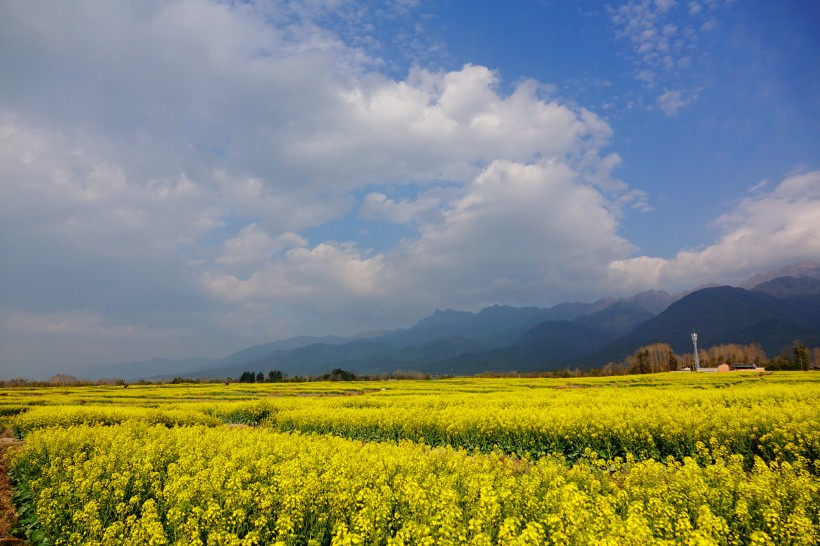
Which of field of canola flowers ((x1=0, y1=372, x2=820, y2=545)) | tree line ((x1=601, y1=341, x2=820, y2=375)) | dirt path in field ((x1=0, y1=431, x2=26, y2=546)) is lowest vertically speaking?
tree line ((x1=601, y1=341, x2=820, y2=375))

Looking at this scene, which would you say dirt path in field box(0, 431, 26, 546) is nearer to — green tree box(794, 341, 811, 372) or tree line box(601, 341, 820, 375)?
tree line box(601, 341, 820, 375)

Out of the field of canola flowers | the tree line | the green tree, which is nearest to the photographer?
the field of canola flowers

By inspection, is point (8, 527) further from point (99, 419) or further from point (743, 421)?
point (743, 421)

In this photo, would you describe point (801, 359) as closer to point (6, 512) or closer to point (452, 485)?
point (452, 485)

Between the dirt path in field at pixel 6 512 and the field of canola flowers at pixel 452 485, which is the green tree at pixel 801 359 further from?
the dirt path in field at pixel 6 512

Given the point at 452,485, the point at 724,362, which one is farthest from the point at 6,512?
the point at 724,362

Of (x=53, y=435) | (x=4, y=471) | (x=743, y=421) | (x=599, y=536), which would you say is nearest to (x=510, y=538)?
(x=599, y=536)

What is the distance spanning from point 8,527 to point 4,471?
7.66 meters

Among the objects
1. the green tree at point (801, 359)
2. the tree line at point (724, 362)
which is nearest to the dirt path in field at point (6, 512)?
the tree line at point (724, 362)

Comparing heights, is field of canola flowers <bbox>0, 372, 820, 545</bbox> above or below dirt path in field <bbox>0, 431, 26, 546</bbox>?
above

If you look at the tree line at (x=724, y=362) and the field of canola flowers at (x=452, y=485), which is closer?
the field of canola flowers at (x=452, y=485)

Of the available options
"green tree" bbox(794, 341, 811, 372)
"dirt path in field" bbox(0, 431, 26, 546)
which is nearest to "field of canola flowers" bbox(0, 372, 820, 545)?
"dirt path in field" bbox(0, 431, 26, 546)

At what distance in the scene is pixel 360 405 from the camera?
3228 cm

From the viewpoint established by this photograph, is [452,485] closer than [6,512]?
Yes
